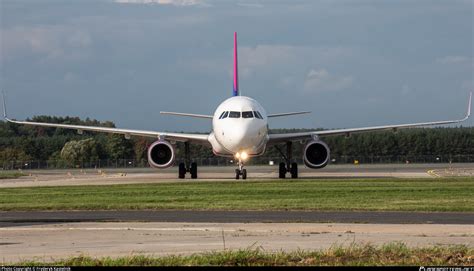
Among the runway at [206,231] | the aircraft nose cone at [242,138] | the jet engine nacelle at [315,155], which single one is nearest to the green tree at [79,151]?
the jet engine nacelle at [315,155]

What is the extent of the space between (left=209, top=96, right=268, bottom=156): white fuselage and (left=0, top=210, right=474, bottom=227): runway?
19.7m

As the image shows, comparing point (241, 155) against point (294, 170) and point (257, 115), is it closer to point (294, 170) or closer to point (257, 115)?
point (257, 115)

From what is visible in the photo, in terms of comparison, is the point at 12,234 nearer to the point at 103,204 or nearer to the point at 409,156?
the point at 103,204

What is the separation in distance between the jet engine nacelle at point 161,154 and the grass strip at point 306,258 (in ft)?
119

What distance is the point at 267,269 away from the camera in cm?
1539

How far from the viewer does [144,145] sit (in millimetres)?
109562

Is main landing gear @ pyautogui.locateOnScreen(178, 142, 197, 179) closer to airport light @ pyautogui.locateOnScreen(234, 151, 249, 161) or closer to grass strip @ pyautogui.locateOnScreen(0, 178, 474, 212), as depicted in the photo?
airport light @ pyautogui.locateOnScreen(234, 151, 249, 161)

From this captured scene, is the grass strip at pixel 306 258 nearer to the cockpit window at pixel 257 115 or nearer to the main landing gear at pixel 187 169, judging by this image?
the cockpit window at pixel 257 115

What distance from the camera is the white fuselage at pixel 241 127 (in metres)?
48.8

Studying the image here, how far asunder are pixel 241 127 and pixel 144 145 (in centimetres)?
6180

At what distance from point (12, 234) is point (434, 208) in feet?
42.2

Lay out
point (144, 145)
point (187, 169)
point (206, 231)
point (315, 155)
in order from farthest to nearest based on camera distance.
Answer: point (144, 145)
point (187, 169)
point (315, 155)
point (206, 231)

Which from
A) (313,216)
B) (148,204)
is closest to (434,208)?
(313,216)

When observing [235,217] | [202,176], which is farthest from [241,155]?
[235,217]
